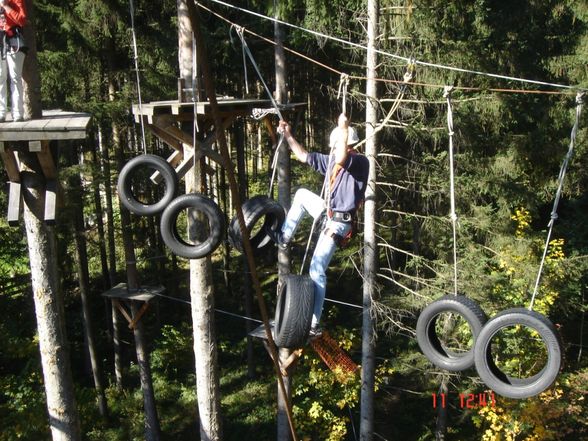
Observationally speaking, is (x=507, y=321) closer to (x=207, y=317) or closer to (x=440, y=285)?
(x=207, y=317)

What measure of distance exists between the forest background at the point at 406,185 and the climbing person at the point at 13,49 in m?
3.79

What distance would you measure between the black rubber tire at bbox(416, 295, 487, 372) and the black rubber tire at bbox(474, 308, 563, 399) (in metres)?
0.12

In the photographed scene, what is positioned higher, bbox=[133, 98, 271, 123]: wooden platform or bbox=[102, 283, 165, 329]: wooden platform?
bbox=[133, 98, 271, 123]: wooden platform

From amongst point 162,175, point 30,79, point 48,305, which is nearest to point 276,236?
point 162,175

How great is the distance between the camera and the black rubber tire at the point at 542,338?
413 centimetres

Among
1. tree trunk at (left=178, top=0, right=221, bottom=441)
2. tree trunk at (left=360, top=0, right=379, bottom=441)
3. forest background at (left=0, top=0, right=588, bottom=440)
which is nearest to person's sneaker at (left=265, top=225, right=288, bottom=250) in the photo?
tree trunk at (left=178, top=0, right=221, bottom=441)

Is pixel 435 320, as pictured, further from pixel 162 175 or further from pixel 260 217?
pixel 162 175

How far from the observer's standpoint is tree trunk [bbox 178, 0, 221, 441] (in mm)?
7766

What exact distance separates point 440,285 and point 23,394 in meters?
8.54

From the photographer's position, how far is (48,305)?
6262mm

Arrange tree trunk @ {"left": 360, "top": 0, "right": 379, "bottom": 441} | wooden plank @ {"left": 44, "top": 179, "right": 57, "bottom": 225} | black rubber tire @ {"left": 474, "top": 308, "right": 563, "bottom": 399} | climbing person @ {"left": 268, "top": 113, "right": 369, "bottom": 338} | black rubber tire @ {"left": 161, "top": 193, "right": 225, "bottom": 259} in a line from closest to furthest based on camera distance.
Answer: black rubber tire @ {"left": 474, "top": 308, "right": 563, "bottom": 399} → climbing person @ {"left": 268, "top": 113, "right": 369, "bottom": 338} → black rubber tire @ {"left": 161, "top": 193, "right": 225, "bottom": 259} → wooden plank @ {"left": 44, "top": 179, "right": 57, "bottom": 225} → tree trunk @ {"left": 360, "top": 0, "right": 379, "bottom": 441}

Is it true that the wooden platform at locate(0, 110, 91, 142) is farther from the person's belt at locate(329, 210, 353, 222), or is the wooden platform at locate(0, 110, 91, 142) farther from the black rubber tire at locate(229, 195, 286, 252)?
the person's belt at locate(329, 210, 353, 222)

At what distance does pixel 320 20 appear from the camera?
380 inches

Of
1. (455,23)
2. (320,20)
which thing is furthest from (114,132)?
(455,23)
